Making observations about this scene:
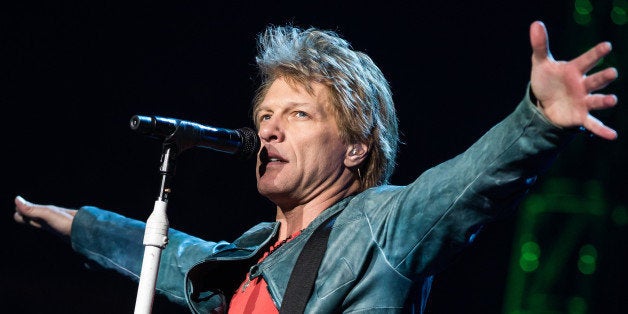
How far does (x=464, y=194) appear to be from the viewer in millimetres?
1727

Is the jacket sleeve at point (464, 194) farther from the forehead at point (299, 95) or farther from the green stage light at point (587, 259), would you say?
the green stage light at point (587, 259)

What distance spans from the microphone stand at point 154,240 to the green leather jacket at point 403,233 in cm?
42

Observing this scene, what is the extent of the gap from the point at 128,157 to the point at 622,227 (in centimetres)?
251

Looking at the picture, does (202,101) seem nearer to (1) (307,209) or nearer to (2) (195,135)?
(1) (307,209)

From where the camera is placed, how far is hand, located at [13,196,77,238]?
2.86m

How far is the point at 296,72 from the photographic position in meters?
2.59

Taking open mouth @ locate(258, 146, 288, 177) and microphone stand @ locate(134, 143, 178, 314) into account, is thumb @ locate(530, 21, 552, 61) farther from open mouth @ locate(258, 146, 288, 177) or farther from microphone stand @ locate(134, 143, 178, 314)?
open mouth @ locate(258, 146, 288, 177)

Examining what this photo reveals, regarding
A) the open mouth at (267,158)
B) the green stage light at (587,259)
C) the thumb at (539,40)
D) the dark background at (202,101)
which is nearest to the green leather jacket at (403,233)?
the thumb at (539,40)

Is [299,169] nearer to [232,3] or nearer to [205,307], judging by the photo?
[205,307]

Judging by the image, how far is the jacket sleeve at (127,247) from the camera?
9.13 ft

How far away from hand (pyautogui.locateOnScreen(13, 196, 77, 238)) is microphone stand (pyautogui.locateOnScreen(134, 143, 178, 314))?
48.6 inches

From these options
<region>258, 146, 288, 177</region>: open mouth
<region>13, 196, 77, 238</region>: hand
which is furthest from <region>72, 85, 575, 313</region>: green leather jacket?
<region>13, 196, 77, 238</region>: hand

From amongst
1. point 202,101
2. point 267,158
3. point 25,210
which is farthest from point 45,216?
point 202,101

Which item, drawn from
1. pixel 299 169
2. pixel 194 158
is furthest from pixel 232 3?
pixel 299 169
